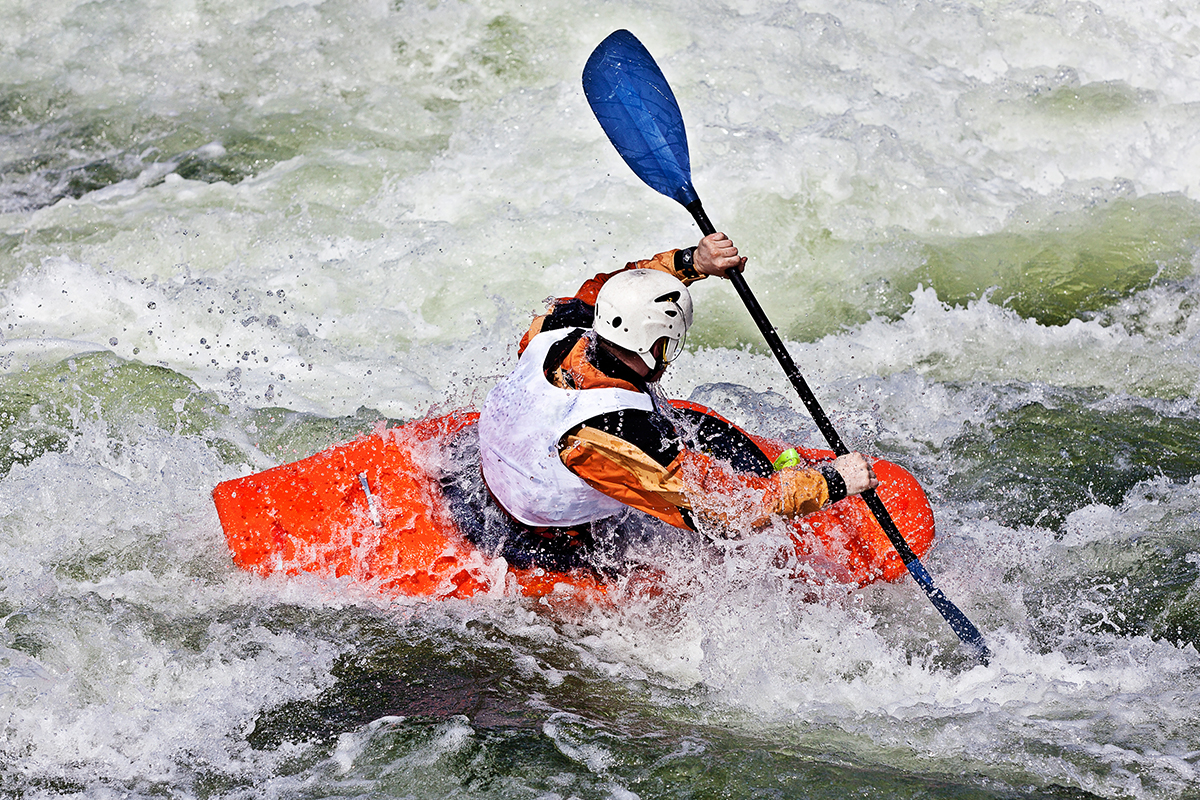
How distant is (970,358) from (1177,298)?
1253mm

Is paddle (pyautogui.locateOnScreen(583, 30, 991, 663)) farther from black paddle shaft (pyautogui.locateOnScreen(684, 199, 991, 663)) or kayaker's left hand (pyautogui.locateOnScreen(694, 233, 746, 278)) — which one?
kayaker's left hand (pyautogui.locateOnScreen(694, 233, 746, 278))

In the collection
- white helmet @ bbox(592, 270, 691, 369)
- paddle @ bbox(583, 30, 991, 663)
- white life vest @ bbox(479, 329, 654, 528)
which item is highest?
paddle @ bbox(583, 30, 991, 663)

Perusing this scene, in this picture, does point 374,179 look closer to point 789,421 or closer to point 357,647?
point 789,421

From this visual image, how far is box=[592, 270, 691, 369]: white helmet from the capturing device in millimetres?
2943

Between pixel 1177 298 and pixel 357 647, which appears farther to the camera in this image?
pixel 1177 298

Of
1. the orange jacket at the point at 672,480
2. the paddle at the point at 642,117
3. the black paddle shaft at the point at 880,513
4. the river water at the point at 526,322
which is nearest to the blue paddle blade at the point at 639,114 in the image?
the paddle at the point at 642,117

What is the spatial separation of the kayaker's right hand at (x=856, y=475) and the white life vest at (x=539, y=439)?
1.99ft

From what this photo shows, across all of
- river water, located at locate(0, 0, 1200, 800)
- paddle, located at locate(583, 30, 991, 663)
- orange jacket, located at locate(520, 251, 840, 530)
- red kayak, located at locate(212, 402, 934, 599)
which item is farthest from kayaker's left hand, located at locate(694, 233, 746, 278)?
river water, located at locate(0, 0, 1200, 800)

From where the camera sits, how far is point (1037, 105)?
22.8 feet

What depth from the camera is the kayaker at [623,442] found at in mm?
2955

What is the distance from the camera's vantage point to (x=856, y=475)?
3.15 metres

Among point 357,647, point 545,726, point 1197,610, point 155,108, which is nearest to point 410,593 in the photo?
point 357,647

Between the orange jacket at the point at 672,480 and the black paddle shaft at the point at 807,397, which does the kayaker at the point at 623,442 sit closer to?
the orange jacket at the point at 672,480

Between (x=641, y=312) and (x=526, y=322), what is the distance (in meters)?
2.74
